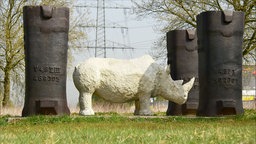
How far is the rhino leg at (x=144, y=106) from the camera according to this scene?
1498cm

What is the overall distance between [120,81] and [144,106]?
100cm

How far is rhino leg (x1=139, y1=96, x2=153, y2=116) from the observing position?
1498cm

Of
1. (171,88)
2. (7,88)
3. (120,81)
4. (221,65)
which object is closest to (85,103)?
(120,81)

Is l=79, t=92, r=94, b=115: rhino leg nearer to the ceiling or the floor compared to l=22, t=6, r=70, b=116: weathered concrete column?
nearer to the floor

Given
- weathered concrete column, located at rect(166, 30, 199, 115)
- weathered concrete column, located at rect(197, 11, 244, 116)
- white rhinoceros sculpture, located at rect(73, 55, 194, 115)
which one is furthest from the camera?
weathered concrete column, located at rect(166, 30, 199, 115)

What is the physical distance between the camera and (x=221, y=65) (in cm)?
1399

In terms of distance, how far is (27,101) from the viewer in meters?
14.2

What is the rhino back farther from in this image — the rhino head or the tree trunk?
the tree trunk

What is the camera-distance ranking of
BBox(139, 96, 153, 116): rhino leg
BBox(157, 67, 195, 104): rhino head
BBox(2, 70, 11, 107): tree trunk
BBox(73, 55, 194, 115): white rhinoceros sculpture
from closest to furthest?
BBox(73, 55, 194, 115): white rhinoceros sculpture
BBox(139, 96, 153, 116): rhino leg
BBox(157, 67, 195, 104): rhino head
BBox(2, 70, 11, 107): tree trunk

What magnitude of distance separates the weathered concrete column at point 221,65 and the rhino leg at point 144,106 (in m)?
1.45

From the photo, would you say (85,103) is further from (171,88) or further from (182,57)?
(182,57)

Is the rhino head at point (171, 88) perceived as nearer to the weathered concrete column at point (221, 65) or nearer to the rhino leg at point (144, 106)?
the rhino leg at point (144, 106)

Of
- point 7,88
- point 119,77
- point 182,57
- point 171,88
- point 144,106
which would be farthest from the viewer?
point 7,88

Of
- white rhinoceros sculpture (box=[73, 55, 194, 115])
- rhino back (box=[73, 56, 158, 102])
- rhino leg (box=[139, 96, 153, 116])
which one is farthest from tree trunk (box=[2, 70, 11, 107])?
rhino leg (box=[139, 96, 153, 116])
